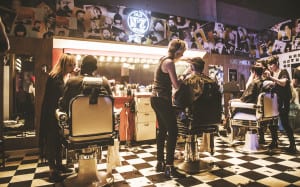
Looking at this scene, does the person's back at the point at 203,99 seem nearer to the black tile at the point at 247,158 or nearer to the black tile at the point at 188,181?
the black tile at the point at 188,181

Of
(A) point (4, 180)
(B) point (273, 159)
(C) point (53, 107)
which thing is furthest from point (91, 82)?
(B) point (273, 159)

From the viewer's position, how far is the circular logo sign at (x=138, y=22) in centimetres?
526

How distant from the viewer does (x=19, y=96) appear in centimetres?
457

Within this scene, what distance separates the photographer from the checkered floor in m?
2.52

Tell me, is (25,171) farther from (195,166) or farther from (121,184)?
(195,166)

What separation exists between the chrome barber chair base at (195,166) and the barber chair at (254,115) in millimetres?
1091

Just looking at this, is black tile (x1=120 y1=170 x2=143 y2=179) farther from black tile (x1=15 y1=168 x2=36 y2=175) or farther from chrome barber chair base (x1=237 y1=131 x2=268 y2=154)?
chrome barber chair base (x1=237 y1=131 x2=268 y2=154)

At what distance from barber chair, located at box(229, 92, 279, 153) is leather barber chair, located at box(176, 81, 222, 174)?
3.47 ft

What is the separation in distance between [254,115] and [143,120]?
2.01 m

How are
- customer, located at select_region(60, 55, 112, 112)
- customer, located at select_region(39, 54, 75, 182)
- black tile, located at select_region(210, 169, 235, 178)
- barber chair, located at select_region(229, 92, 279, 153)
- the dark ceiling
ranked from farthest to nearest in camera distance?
1. the dark ceiling
2. barber chair, located at select_region(229, 92, 279, 153)
3. black tile, located at select_region(210, 169, 235, 178)
4. customer, located at select_region(39, 54, 75, 182)
5. customer, located at select_region(60, 55, 112, 112)

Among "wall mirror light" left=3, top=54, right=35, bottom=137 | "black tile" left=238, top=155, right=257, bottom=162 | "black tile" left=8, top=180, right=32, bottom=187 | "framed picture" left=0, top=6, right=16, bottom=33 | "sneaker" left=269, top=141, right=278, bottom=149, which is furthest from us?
"wall mirror light" left=3, top=54, right=35, bottom=137

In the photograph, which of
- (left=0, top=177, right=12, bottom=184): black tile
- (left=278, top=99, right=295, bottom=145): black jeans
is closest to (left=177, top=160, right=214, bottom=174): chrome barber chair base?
(left=278, top=99, right=295, bottom=145): black jeans

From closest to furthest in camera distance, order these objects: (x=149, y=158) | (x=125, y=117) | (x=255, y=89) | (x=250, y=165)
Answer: (x=250, y=165), (x=149, y=158), (x=255, y=89), (x=125, y=117)

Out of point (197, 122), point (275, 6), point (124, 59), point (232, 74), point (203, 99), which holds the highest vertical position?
point (275, 6)
